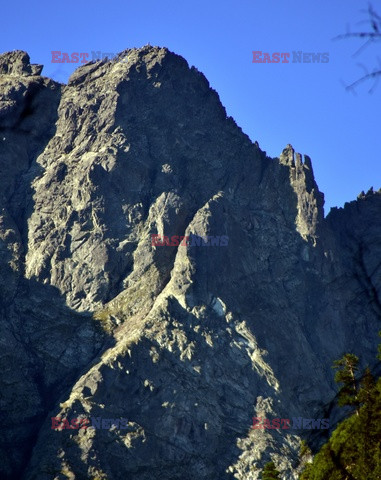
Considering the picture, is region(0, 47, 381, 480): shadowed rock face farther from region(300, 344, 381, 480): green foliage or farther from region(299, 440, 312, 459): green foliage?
region(300, 344, 381, 480): green foliage

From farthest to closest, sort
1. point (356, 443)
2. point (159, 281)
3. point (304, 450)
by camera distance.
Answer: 1. point (159, 281)
2. point (304, 450)
3. point (356, 443)

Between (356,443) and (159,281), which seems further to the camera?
(159,281)

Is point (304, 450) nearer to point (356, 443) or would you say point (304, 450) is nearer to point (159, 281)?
point (159, 281)

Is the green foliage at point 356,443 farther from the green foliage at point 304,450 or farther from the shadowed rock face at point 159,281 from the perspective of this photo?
the shadowed rock face at point 159,281

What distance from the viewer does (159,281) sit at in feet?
379

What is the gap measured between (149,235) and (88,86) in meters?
36.7

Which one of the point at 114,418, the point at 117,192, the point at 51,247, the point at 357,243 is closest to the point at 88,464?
the point at 114,418

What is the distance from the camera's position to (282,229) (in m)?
128

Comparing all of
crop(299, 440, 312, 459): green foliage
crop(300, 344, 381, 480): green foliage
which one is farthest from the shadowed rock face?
crop(300, 344, 381, 480): green foliage

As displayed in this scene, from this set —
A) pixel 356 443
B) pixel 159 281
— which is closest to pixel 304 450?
pixel 159 281

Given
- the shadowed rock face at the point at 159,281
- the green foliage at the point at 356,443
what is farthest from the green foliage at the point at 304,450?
the green foliage at the point at 356,443

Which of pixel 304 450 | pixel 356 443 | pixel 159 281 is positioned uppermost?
pixel 159 281

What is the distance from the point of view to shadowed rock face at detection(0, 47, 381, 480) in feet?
329

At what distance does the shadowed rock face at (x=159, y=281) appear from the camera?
329 feet
